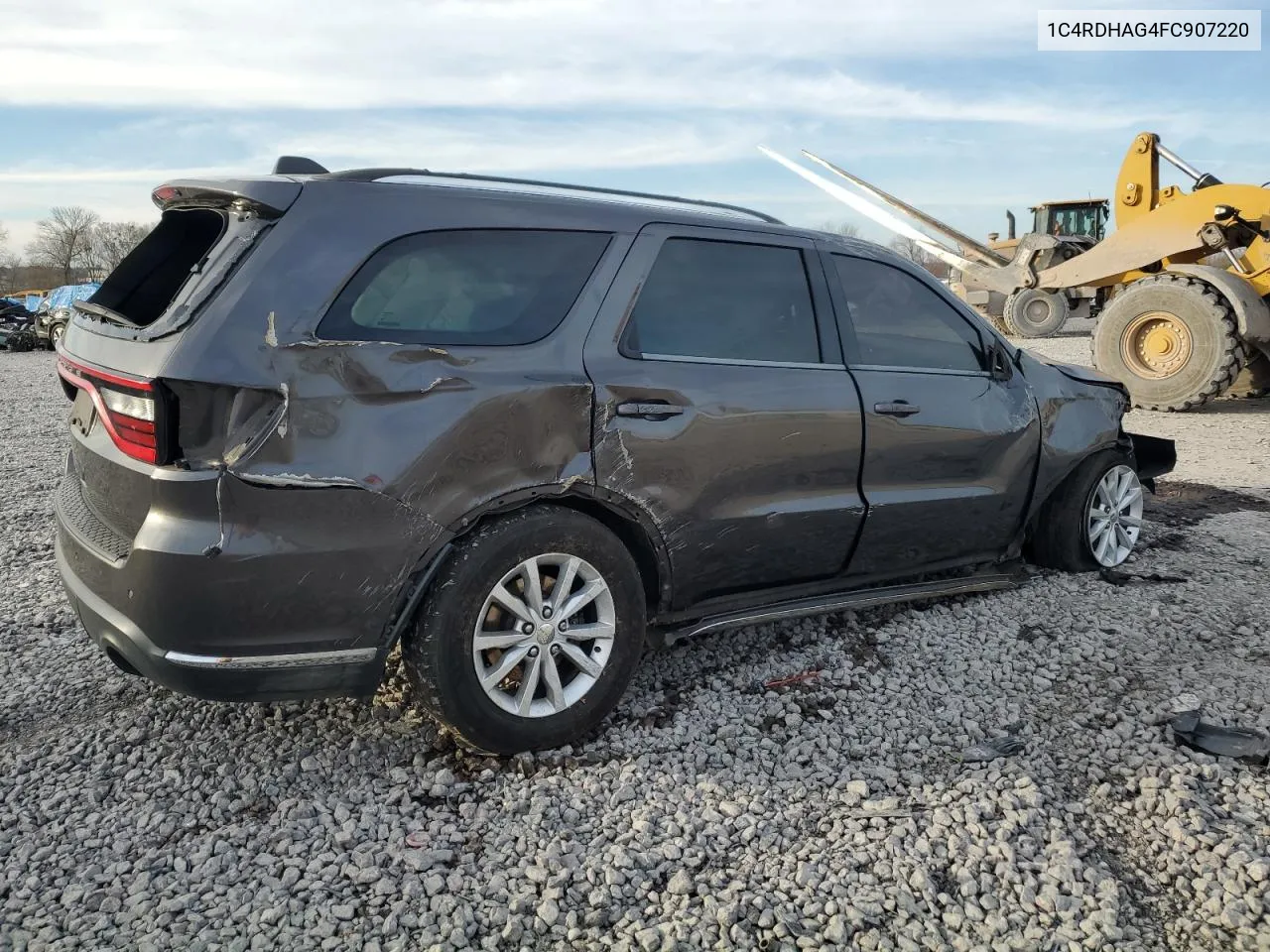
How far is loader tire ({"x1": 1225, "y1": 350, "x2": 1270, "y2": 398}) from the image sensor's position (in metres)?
11.2

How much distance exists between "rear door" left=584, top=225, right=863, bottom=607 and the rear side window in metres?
0.17

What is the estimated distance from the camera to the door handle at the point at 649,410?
10.1 ft

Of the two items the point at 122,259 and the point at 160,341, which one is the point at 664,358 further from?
the point at 122,259

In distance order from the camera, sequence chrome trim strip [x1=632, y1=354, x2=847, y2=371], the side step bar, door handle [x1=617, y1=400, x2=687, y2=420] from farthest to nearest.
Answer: the side step bar → chrome trim strip [x1=632, y1=354, x2=847, y2=371] → door handle [x1=617, y1=400, x2=687, y2=420]

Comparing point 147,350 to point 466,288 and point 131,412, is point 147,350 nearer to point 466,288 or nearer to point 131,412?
point 131,412

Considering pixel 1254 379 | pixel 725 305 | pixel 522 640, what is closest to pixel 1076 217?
pixel 1254 379

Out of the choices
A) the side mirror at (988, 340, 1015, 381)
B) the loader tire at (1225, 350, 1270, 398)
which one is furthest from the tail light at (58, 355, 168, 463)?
the loader tire at (1225, 350, 1270, 398)

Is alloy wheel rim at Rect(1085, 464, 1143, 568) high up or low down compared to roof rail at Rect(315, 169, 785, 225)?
down

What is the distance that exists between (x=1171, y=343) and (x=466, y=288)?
10185 mm

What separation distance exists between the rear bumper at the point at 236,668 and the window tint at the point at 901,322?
221 cm

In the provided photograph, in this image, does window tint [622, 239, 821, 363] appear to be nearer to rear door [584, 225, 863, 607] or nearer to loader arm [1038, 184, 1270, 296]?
rear door [584, 225, 863, 607]

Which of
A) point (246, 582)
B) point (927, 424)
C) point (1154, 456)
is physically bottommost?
point (1154, 456)

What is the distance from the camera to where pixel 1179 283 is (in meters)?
10.6

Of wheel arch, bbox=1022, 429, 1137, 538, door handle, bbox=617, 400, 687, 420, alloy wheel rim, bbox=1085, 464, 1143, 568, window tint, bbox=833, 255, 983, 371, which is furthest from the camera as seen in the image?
alloy wheel rim, bbox=1085, 464, 1143, 568
